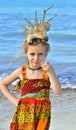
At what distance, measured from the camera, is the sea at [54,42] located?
8844 millimetres

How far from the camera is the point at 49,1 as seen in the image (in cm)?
1934

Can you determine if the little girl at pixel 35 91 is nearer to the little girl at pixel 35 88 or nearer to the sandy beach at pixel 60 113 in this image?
the little girl at pixel 35 88

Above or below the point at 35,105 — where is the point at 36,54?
above

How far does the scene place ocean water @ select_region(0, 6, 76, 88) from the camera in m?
9.12

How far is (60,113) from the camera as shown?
603cm

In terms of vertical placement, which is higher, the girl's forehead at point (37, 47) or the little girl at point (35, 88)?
the girl's forehead at point (37, 47)

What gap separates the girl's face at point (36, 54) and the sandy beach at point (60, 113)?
63.3 inches

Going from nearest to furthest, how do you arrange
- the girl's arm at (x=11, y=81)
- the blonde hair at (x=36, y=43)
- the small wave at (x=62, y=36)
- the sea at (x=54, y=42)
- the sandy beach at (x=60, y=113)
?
the blonde hair at (x=36, y=43)
the girl's arm at (x=11, y=81)
the sandy beach at (x=60, y=113)
the sea at (x=54, y=42)
the small wave at (x=62, y=36)

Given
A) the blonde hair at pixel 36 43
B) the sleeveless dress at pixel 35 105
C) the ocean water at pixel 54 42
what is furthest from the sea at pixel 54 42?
the sleeveless dress at pixel 35 105

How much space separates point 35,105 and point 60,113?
2.08 metres

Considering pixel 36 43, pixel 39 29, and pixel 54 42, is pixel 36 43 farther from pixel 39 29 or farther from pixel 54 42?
pixel 54 42

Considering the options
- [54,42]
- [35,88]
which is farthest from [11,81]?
[54,42]

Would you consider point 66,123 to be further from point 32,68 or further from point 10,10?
point 10,10

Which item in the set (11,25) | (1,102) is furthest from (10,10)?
(1,102)
